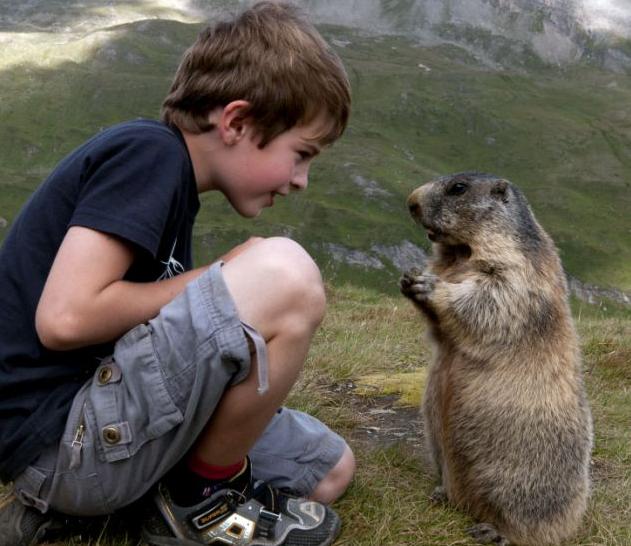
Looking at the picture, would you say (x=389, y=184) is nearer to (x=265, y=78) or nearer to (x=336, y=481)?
(x=336, y=481)

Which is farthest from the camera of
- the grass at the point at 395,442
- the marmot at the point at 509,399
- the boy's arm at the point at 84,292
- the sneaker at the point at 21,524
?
the marmot at the point at 509,399

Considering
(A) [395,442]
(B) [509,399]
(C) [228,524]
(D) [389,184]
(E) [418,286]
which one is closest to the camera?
(C) [228,524]

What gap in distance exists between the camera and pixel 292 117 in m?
3.59

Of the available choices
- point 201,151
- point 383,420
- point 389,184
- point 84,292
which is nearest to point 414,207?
point 383,420

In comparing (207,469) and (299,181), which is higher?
(299,181)

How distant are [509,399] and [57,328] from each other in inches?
96.6

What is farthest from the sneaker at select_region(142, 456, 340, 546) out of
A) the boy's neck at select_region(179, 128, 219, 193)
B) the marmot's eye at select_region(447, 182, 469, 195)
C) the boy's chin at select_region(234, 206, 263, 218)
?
the marmot's eye at select_region(447, 182, 469, 195)

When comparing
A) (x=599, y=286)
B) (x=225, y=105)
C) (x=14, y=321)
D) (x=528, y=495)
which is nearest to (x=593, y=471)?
(x=528, y=495)

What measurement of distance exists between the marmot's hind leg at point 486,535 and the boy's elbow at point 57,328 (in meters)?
2.34

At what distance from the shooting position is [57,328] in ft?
9.98

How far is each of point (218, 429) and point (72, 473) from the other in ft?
2.07

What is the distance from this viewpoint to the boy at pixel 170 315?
10.2 ft

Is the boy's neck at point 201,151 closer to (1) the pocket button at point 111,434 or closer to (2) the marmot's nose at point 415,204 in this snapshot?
(1) the pocket button at point 111,434

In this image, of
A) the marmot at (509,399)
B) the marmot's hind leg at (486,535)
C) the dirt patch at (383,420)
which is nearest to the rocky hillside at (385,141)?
the dirt patch at (383,420)
